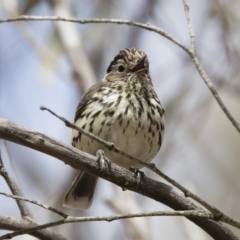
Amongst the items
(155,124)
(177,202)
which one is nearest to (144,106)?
(155,124)

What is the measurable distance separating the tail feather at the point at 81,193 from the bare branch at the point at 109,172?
1.18 meters

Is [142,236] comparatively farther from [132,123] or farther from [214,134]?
[214,134]

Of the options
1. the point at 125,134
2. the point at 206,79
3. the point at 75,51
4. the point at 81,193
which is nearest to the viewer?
the point at 206,79

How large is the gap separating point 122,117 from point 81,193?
27.0 inches

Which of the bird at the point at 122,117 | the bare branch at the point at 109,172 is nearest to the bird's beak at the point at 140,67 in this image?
the bird at the point at 122,117

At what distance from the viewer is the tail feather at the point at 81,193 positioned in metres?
3.86

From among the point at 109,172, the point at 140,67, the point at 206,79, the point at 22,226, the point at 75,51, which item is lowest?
the point at 22,226

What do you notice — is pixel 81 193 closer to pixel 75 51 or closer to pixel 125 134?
pixel 125 134

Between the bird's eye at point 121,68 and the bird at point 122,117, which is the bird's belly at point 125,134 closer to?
the bird at point 122,117

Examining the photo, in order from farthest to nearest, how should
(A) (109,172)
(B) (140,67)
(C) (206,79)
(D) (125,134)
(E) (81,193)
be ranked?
(E) (81,193)
(B) (140,67)
(D) (125,134)
(A) (109,172)
(C) (206,79)

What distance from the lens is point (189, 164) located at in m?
5.67

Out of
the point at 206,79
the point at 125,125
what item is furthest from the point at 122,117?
the point at 206,79

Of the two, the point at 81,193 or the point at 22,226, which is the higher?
the point at 81,193

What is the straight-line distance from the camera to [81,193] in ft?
12.9
